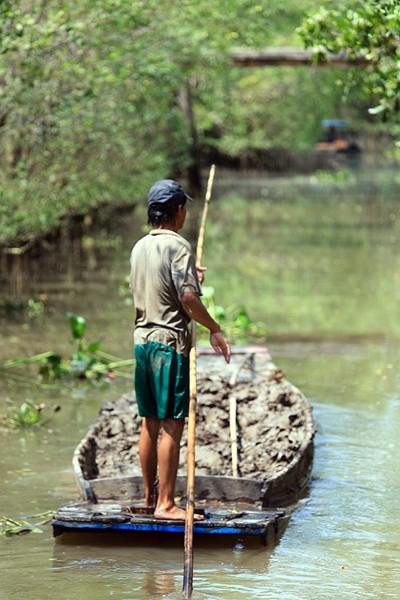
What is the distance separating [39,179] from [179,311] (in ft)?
31.6

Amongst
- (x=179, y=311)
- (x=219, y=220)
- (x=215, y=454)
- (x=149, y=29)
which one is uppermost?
(x=149, y=29)

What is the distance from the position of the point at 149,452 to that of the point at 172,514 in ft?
1.43

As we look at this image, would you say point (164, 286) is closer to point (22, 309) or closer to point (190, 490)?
point (190, 490)

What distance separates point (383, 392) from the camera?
10.5 m

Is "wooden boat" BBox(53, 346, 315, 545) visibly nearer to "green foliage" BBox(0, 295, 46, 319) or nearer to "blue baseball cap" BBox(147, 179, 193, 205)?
"blue baseball cap" BBox(147, 179, 193, 205)

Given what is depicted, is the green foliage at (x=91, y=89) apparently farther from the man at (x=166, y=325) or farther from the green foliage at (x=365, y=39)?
the man at (x=166, y=325)

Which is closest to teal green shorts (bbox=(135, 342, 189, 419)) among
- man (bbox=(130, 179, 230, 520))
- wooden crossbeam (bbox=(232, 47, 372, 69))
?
man (bbox=(130, 179, 230, 520))

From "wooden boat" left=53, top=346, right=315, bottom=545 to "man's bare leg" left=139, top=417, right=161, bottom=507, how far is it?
11cm

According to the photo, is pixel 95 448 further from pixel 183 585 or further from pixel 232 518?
pixel 183 585

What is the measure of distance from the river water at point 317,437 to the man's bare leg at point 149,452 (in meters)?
0.31

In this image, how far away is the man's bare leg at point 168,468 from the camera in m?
6.00

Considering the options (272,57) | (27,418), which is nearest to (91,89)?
(27,418)

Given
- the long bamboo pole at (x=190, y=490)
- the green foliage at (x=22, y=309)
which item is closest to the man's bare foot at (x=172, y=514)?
the long bamboo pole at (x=190, y=490)

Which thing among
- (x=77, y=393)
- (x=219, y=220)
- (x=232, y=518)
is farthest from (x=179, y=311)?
(x=219, y=220)
